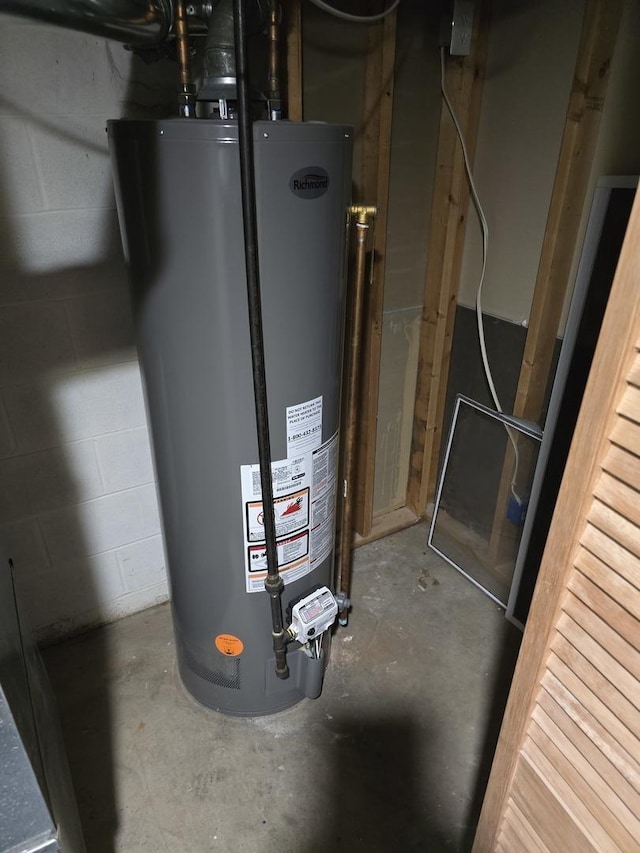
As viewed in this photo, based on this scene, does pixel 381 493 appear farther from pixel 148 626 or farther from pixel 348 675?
pixel 148 626

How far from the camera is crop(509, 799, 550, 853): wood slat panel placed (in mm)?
869

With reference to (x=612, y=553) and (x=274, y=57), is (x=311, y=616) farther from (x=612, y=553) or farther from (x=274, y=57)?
(x=274, y=57)

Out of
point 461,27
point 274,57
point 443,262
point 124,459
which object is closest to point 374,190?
point 443,262

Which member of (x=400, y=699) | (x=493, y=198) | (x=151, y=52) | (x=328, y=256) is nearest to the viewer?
(x=328, y=256)

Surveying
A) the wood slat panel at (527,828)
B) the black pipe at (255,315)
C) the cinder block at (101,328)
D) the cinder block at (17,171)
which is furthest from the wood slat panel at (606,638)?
the cinder block at (17,171)

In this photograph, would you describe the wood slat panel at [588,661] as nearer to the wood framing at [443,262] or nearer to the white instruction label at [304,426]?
the white instruction label at [304,426]

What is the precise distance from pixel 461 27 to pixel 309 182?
94 cm

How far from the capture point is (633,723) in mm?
664

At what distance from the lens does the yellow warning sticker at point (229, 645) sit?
1410mm

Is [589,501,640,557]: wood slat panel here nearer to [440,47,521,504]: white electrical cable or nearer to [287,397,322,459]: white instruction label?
[287,397,322,459]: white instruction label

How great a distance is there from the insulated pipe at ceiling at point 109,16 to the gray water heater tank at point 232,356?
176mm

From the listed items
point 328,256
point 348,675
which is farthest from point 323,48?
point 348,675

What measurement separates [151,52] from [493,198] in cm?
103

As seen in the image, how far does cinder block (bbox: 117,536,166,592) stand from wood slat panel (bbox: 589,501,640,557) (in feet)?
4.69
